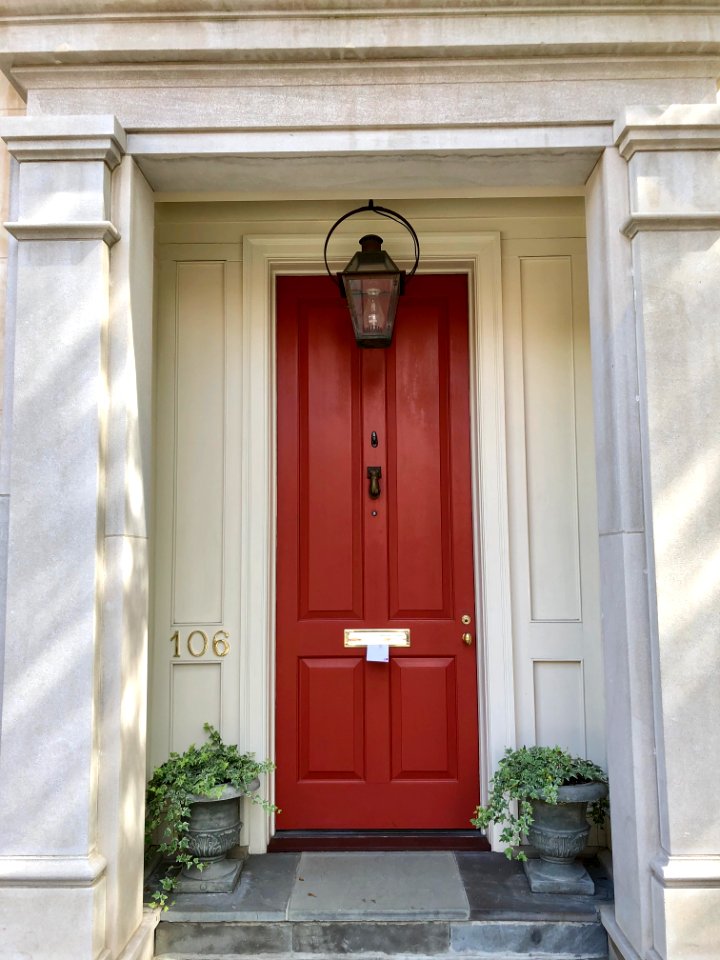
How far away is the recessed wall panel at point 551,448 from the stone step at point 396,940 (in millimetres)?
1260

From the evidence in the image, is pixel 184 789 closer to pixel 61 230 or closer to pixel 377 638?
pixel 377 638

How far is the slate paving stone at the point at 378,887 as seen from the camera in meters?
2.76

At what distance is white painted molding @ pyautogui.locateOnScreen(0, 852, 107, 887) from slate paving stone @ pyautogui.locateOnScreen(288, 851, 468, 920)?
0.84m

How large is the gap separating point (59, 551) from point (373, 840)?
6.55 ft

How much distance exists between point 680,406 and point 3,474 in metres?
2.39

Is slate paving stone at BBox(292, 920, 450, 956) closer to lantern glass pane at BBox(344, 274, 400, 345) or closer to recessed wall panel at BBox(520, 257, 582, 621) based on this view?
recessed wall panel at BBox(520, 257, 582, 621)

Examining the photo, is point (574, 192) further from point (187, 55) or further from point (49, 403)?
point (49, 403)

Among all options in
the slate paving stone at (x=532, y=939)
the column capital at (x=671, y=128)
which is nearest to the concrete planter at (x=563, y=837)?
the slate paving stone at (x=532, y=939)

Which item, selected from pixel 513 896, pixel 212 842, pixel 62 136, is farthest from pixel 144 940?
pixel 62 136

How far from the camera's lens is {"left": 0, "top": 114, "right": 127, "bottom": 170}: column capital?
253 cm

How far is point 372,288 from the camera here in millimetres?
3186

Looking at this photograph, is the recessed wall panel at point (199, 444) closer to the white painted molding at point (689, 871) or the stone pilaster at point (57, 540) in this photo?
the stone pilaster at point (57, 540)

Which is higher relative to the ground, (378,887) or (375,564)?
(375,564)

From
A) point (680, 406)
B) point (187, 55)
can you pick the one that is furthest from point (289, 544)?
point (187, 55)
